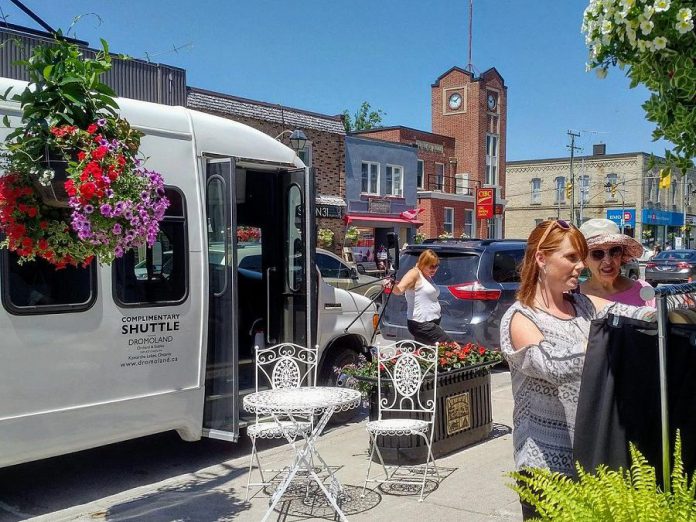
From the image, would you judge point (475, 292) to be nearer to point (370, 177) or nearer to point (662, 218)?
point (370, 177)

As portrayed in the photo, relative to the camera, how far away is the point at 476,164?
44312 mm

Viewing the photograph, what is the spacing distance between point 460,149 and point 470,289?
1450 inches

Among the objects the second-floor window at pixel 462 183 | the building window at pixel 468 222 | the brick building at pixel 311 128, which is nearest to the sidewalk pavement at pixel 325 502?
the brick building at pixel 311 128

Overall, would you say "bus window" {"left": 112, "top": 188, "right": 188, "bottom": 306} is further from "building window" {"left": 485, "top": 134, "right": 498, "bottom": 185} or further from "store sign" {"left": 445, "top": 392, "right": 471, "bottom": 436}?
"building window" {"left": 485, "top": 134, "right": 498, "bottom": 185}

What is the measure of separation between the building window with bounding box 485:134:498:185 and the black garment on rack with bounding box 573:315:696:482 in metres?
44.4

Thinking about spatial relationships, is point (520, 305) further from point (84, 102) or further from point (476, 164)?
point (476, 164)

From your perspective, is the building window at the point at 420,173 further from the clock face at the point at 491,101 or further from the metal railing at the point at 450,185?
the clock face at the point at 491,101

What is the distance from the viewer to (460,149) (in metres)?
45.2

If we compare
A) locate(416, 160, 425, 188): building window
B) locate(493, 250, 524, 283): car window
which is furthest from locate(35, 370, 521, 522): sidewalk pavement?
locate(416, 160, 425, 188): building window

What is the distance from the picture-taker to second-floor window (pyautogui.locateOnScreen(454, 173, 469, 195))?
145 ft

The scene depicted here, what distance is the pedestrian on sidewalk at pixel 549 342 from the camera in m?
2.79

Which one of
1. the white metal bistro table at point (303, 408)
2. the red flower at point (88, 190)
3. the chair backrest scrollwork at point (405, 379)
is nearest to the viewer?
the red flower at point (88, 190)

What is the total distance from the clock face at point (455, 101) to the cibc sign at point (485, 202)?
23.9 ft

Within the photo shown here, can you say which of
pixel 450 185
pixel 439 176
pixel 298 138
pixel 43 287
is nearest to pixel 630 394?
pixel 43 287
